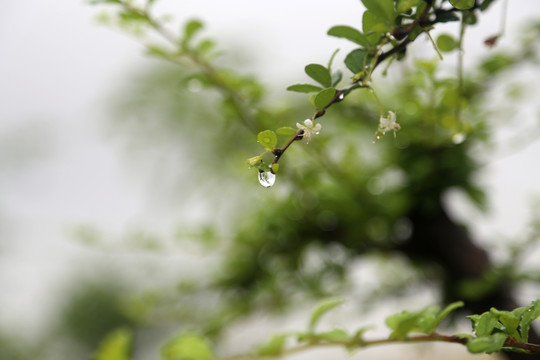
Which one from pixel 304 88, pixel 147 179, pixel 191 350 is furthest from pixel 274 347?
pixel 147 179

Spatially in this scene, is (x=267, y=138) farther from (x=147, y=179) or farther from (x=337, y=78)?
(x=147, y=179)

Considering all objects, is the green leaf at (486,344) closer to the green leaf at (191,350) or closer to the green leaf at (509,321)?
the green leaf at (509,321)

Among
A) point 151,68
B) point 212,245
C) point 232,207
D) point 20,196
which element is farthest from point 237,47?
point 20,196

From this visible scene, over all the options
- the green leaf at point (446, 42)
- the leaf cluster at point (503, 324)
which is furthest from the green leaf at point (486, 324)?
the green leaf at point (446, 42)

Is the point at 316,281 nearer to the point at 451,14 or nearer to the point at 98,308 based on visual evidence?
the point at 451,14

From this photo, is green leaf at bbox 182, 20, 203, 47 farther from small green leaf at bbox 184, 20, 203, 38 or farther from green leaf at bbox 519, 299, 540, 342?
green leaf at bbox 519, 299, 540, 342

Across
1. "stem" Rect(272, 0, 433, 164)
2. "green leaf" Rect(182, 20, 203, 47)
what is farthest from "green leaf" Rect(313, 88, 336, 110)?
"green leaf" Rect(182, 20, 203, 47)
